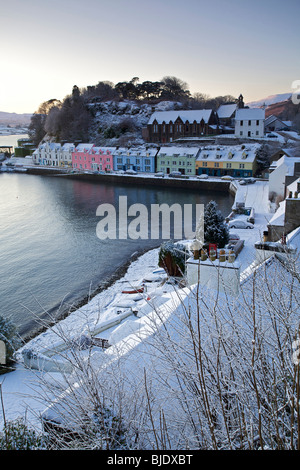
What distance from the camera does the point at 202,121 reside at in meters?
37.9

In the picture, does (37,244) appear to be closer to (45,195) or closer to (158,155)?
(45,195)

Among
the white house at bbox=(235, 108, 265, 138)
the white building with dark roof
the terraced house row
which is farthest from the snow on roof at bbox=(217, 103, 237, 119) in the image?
the terraced house row

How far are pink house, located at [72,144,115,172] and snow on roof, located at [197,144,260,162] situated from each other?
28.3 ft

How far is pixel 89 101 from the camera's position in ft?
164

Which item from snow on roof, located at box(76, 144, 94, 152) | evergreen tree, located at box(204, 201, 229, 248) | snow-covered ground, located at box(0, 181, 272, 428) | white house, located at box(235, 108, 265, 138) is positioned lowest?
snow-covered ground, located at box(0, 181, 272, 428)

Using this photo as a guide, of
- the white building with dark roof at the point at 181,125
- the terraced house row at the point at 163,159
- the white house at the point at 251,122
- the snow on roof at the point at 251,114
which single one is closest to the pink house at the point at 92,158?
the terraced house row at the point at 163,159

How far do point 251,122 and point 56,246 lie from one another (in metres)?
25.7

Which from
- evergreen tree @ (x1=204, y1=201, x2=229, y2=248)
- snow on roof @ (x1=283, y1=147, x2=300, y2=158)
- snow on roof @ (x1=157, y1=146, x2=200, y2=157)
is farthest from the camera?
snow on roof @ (x1=157, y1=146, x2=200, y2=157)

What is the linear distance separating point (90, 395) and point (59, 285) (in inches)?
342

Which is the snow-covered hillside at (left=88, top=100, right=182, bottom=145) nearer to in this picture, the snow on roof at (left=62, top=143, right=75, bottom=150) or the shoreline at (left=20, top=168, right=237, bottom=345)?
the snow on roof at (left=62, top=143, right=75, bottom=150)

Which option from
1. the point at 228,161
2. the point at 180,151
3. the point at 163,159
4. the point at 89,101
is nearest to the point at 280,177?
the point at 228,161

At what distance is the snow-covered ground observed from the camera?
440 centimetres

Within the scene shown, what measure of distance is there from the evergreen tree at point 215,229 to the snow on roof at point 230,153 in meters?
18.1
